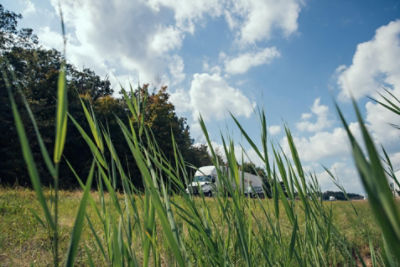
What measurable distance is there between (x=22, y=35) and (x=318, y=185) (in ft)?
76.2

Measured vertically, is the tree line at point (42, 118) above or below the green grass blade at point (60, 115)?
above

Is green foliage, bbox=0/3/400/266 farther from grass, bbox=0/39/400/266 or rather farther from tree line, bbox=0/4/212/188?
tree line, bbox=0/4/212/188

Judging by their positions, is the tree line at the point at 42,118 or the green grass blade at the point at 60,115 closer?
the green grass blade at the point at 60,115

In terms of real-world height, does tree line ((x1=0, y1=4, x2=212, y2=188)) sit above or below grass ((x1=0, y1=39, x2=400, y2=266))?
above

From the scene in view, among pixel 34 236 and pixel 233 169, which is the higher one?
pixel 233 169

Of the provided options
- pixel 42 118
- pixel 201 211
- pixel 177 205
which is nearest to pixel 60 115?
pixel 177 205

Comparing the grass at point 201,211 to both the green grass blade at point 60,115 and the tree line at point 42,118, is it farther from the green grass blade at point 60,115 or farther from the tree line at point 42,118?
the tree line at point 42,118

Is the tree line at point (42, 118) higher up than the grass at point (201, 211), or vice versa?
the tree line at point (42, 118)

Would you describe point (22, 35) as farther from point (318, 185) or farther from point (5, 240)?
point (318, 185)

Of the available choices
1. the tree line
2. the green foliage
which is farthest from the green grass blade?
the tree line

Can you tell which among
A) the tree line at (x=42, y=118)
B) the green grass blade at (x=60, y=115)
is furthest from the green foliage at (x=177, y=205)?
the tree line at (x=42, y=118)

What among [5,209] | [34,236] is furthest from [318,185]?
[5,209]

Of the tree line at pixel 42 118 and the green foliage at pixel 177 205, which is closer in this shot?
the green foliage at pixel 177 205

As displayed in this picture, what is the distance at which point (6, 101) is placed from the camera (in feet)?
49.9
